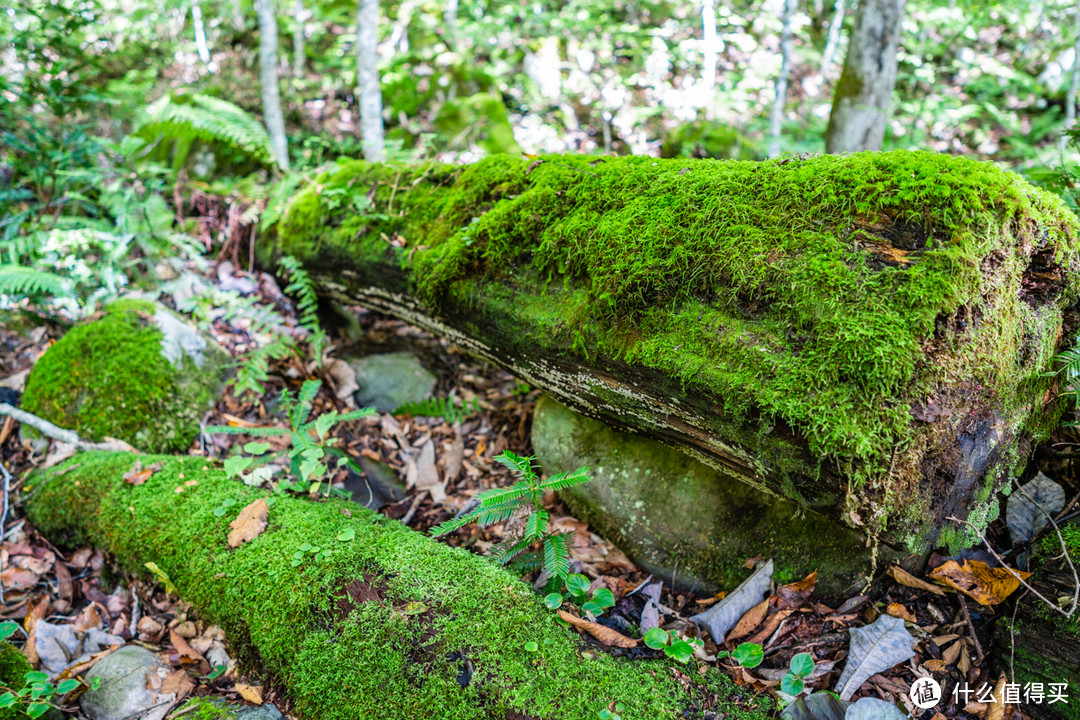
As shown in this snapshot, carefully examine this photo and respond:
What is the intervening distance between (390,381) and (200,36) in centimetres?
993

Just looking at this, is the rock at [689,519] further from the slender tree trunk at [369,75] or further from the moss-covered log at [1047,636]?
the slender tree trunk at [369,75]

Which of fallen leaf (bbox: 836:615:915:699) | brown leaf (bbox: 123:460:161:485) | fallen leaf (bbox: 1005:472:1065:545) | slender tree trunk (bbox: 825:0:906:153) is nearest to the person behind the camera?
fallen leaf (bbox: 836:615:915:699)

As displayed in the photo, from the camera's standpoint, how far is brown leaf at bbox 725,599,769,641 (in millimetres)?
2711

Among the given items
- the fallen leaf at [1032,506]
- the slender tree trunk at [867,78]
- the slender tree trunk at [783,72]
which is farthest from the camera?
the slender tree trunk at [783,72]

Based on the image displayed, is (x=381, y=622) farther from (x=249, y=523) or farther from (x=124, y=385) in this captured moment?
(x=124, y=385)

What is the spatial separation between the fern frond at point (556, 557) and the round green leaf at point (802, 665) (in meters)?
1.06

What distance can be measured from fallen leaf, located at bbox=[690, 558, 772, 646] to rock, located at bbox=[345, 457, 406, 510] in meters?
2.23

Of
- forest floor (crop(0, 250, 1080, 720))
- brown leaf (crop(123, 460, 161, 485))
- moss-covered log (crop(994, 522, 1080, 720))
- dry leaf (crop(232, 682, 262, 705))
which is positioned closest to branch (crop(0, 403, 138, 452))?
forest floor (crop(0, 250, 1080, 720))

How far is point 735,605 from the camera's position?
2.78 m

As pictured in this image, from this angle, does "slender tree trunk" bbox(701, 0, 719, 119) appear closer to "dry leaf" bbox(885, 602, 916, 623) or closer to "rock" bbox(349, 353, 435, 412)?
"rock" bbox(349, 353, 435, 412)

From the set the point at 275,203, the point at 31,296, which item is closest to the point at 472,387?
the point at 275,203

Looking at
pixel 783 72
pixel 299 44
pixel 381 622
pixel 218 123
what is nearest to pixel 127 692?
pixel 381 622

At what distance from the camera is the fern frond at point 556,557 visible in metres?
2.69

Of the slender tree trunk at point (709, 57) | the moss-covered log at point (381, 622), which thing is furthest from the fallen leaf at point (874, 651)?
the slender tree trunk at point (709, 57)
